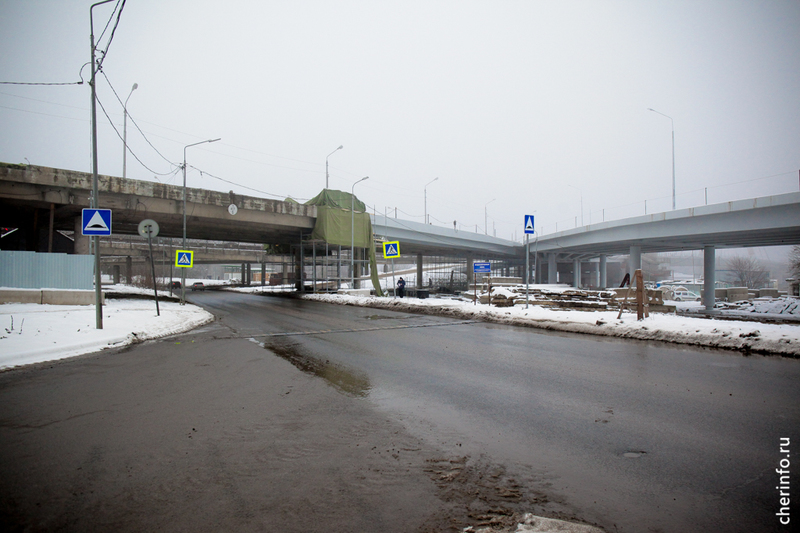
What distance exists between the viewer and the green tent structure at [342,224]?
31547mm

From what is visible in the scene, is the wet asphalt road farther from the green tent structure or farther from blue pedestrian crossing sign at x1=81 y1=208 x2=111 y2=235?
the green tent structure

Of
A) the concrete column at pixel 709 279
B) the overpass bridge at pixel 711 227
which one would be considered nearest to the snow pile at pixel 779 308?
the concrete column at pixel 709 279

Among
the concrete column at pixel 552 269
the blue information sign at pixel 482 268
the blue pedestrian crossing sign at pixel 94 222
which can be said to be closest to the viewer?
the blue pedestrian crossing sign at pixel 94 222

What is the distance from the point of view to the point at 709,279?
3183cm

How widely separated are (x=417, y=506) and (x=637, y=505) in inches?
62.2

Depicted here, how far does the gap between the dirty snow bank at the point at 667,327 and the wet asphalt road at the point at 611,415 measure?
0.86 meters

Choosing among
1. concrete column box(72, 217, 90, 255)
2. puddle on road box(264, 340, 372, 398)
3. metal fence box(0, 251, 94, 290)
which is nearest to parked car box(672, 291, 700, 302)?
puddle on road box(264, 340, 372, 398)

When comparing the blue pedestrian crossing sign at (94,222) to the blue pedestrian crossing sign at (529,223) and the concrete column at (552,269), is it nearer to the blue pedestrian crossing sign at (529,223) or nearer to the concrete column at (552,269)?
the blue pedestrian crossing sign at (529,223)

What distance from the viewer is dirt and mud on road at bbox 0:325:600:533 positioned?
2836 mm

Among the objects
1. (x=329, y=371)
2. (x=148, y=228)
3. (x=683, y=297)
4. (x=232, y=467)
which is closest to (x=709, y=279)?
(x=683, y=297)

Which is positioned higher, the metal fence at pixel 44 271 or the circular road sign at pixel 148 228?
the circular road sign at pixel 148 228

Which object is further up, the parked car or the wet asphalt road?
the wet asphalt road

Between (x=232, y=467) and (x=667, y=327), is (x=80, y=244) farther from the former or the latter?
(x=667, y=327)

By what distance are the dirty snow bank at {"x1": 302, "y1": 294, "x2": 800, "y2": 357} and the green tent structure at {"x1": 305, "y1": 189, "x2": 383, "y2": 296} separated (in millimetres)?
16112
